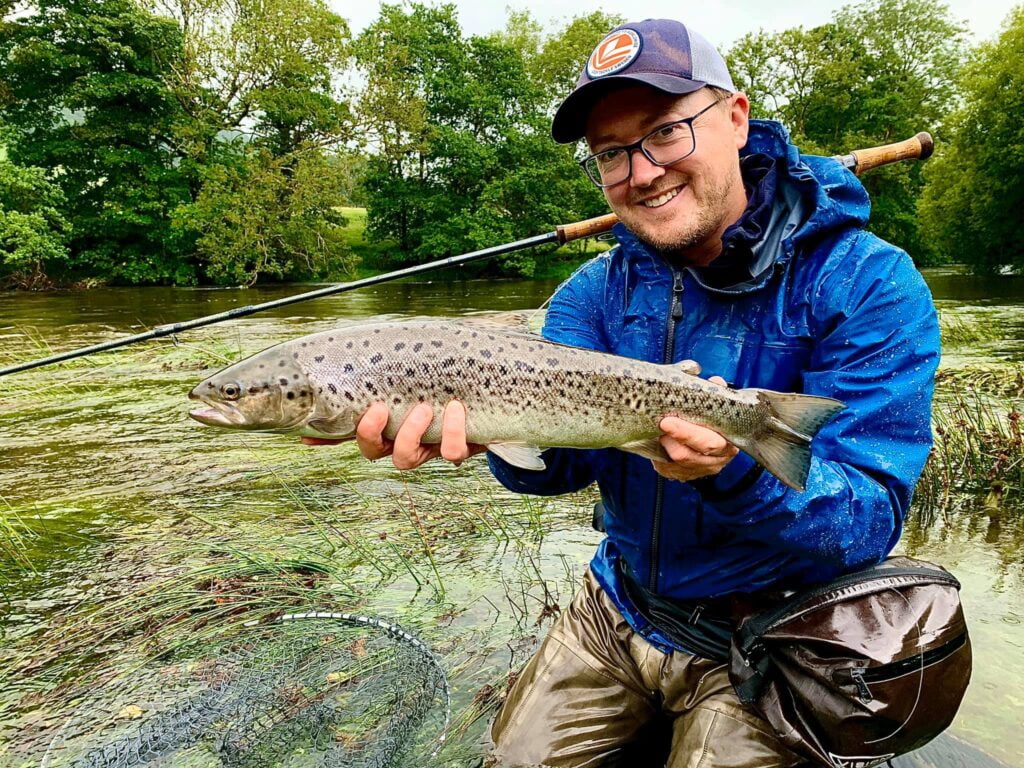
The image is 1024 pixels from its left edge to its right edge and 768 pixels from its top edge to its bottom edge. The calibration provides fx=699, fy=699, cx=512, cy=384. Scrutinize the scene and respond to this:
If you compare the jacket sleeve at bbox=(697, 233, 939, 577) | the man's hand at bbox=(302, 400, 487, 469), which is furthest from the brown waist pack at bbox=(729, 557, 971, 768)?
the man's hand at bbox=(302, 400, 487, 469)

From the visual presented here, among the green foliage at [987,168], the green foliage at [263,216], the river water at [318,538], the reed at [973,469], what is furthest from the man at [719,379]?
the green foliage at [987,168]

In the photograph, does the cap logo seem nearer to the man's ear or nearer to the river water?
the man's ear

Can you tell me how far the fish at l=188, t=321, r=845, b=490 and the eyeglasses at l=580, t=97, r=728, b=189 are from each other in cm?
79

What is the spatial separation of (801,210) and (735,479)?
1.12 meters

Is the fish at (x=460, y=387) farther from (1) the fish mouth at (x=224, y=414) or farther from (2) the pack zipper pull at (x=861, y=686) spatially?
(2) the pack zipper pull at (x=861, y=686)

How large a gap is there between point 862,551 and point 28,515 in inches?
227

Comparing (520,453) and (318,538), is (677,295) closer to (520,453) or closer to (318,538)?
(520,453)

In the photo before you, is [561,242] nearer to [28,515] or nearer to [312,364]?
[312,364]

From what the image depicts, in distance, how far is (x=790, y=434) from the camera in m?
2.17

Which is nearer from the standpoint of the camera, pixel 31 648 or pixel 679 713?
pixel 679 713

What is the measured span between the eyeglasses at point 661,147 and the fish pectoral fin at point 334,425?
1.42 meters

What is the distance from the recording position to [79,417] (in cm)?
859

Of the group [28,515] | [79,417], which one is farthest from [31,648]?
[79,417]

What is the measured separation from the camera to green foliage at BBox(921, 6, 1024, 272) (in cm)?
2902
